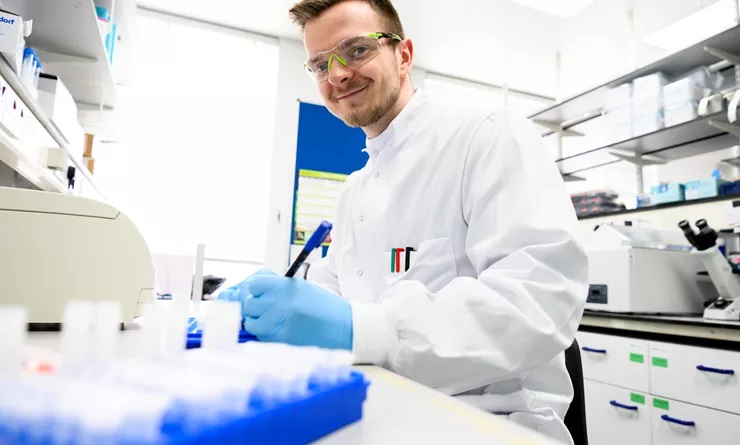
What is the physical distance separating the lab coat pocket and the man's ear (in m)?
0.61

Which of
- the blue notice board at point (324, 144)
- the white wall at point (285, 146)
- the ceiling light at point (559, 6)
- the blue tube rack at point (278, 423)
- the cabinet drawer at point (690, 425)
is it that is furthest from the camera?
the blue notice board at point (324, 144)

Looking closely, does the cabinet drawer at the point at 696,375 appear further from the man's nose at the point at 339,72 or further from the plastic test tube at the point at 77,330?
the plastic test tube at the point at 77,330

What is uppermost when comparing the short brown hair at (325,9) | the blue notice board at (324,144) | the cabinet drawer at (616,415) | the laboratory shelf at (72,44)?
the blue notice board at (324,144)

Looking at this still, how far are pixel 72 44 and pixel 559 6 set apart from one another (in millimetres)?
3332

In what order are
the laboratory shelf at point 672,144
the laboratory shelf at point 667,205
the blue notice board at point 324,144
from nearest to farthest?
1. the laboratory shelf at point 667,205
2. the laboratory shelf at point 672,144
3. the blue notice board at point 324,144

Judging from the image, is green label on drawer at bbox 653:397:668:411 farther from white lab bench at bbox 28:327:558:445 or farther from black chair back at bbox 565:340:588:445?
white lab bench at bbox 28:327:558:445

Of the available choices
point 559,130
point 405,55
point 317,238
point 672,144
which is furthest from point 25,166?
point 559,130

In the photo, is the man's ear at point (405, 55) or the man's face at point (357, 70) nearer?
the man's face at point (357, 70)

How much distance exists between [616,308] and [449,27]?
2716mm

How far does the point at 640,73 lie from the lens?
2805mm

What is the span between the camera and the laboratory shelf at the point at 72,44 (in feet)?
5.46

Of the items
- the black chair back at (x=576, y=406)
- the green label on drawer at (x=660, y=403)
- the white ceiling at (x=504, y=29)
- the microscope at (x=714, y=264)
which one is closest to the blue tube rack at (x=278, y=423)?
the black chair back at (x=576, y=406)

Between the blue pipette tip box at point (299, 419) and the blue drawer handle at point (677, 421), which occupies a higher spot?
the blue pipette tip box at point (299, 419)

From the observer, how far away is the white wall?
13.1 ft
